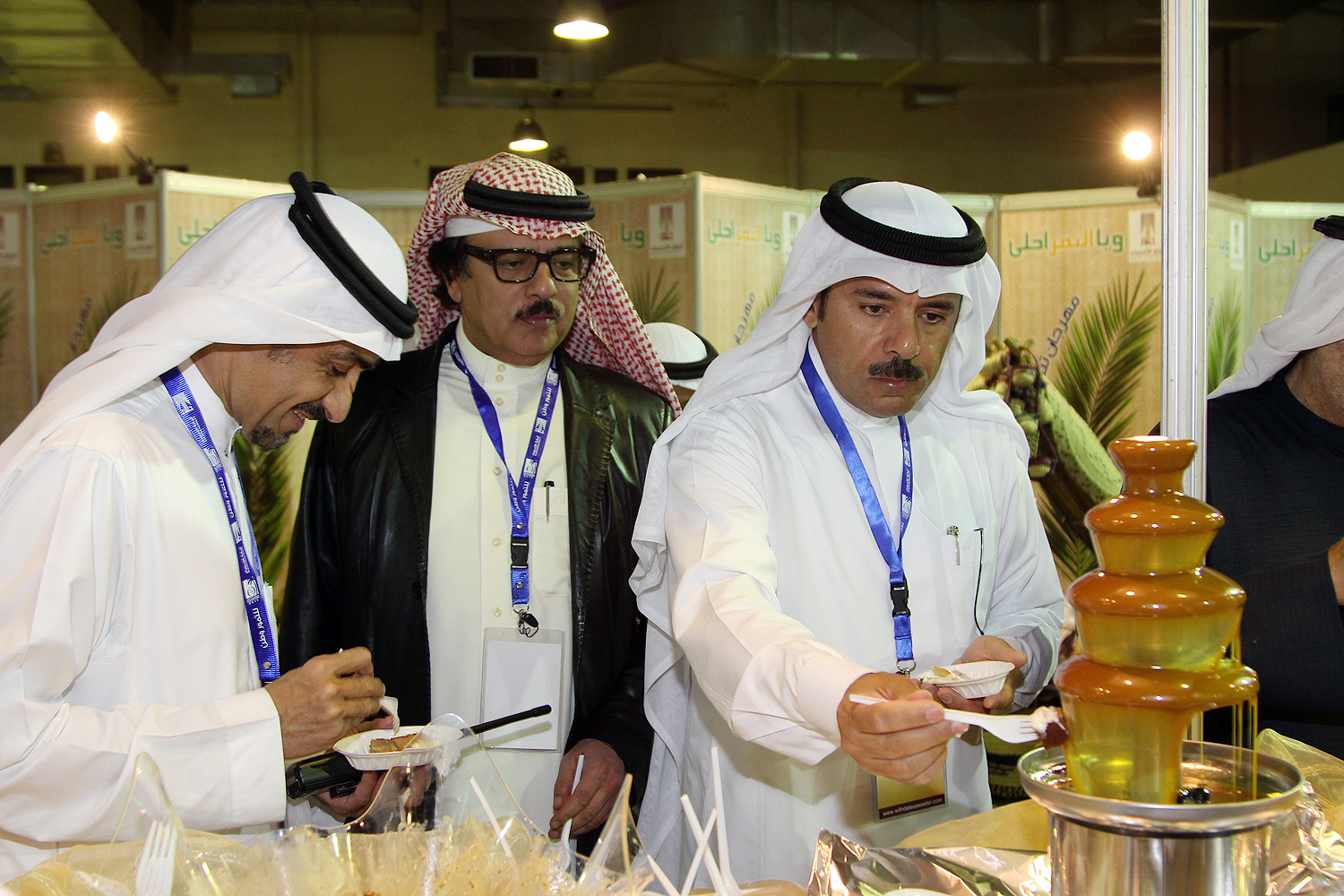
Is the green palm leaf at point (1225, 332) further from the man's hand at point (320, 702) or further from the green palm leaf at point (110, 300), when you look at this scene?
the green palm leaf at point (110, 300)

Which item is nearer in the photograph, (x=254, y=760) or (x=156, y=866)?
(x=156, y=866)

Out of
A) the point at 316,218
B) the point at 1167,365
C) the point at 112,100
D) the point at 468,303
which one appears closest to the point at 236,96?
the point at 112,100

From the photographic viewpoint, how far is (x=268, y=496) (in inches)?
247

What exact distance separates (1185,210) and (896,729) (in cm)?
77

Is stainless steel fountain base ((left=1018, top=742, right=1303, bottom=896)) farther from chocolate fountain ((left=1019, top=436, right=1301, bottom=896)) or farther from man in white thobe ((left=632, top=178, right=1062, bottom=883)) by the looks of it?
man in white thobe ((left=632, top=178, right=1062, bottom=883))

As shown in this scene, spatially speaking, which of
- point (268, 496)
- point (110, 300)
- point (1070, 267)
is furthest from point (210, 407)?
point (1070, 267)

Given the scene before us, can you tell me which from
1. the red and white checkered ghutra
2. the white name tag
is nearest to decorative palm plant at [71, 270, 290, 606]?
the red and white checkered ghutra

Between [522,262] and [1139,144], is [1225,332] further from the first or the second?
[522,262]

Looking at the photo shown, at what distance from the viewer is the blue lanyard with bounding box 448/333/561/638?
2.61 metres

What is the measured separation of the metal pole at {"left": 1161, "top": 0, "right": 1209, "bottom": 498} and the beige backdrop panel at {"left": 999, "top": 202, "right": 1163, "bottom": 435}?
5667mm

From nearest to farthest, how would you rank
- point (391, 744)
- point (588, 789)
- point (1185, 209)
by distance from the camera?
point (1185, 209) → point (391, 744) → point (588, 789)

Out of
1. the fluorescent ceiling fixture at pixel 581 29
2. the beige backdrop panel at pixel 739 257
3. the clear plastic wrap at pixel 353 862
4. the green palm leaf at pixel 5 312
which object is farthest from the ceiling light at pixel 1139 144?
the green palm leaf at pixel 5 312

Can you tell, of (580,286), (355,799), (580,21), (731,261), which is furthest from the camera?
(580,21)

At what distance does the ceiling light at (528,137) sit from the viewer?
11.2 m
